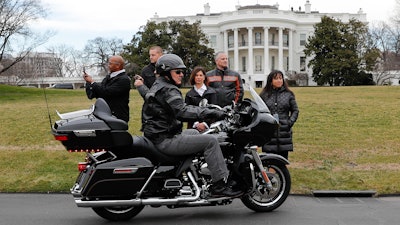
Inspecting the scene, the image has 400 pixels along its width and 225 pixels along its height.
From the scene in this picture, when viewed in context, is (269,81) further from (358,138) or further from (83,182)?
(358,138)

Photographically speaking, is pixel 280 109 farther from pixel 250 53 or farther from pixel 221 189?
pixel 250 53

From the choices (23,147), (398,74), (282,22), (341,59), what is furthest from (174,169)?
(282,22)

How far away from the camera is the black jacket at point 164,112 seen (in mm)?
5426

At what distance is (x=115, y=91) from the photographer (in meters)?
7.08

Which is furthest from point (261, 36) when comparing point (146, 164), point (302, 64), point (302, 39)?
point (146, 164)

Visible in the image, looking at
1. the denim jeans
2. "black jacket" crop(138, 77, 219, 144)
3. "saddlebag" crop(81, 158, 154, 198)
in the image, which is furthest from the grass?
"black jacket" crop(138, 77, 219, 144)

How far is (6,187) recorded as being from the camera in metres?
7.85

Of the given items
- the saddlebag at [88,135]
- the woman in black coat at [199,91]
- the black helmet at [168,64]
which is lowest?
the saddlebag at [88,135]

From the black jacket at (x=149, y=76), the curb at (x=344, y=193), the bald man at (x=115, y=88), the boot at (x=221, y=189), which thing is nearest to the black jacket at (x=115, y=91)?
the bald man at (x=115, y=88)

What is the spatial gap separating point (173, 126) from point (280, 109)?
2473 mm

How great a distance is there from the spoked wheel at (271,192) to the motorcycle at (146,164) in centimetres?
3

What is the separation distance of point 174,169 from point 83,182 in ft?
3.46

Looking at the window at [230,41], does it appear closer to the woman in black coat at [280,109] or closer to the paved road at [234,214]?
the woman in black coat at [280,109]

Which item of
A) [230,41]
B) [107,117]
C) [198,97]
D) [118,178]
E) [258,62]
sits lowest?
[118,178]
